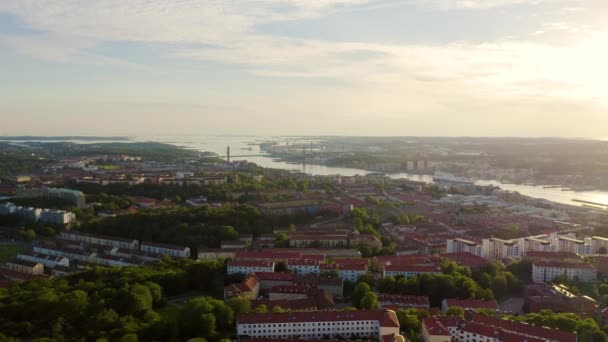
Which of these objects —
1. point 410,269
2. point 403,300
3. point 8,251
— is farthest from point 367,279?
point 8,251

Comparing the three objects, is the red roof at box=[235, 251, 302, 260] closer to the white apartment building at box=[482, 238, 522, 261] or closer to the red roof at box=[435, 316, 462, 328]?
the red roof at box=[435, 316, 462, 328]

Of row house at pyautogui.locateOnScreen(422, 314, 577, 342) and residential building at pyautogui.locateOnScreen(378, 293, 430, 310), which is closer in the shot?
row house at pyautogui.locateOnScreen(422, 314, 577, 342)

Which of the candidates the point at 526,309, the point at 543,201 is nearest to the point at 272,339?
the point at 526,309

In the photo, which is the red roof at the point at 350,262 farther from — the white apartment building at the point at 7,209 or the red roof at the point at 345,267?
the white apartment building at the point at 7,209

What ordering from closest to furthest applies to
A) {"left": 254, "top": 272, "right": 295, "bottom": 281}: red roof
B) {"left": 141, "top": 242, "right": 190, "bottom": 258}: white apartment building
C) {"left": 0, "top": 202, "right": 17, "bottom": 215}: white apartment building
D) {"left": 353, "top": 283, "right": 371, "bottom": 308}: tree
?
{"left": 353, "top": 283, "right": 371, "bottom": 308}: tree
{"left": 254, "top": 272, "right": 295, "bottom": 281}: red roof
{"left": 141, "top": 242, "right": 190, "bottom": 258}: white apartment building
{"left": 0, "top": 202, "right": 17, "bottom": 215}: white apartment building

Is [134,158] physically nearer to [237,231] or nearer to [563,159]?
[237,231]

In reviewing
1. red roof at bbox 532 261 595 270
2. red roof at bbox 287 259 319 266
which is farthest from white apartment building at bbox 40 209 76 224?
red roof at bbox 532 261 595 270
